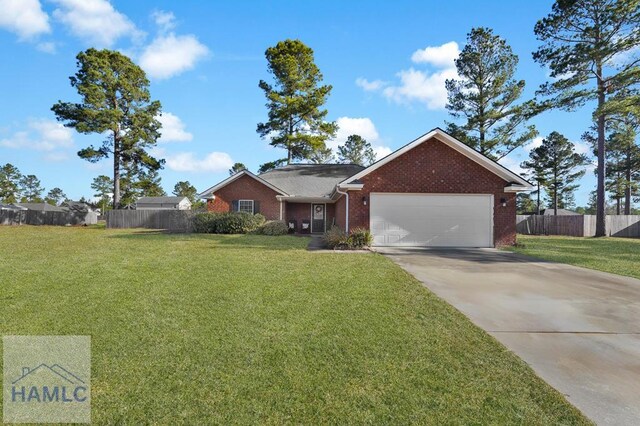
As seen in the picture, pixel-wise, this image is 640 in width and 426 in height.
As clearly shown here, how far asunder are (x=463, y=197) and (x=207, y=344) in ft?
43.4

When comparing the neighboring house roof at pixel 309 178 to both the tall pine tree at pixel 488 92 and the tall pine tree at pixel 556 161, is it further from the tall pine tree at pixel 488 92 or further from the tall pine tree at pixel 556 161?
the tall pine tree at pixel 556 161

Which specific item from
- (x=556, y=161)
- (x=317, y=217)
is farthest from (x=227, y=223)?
(x=556, y=161)

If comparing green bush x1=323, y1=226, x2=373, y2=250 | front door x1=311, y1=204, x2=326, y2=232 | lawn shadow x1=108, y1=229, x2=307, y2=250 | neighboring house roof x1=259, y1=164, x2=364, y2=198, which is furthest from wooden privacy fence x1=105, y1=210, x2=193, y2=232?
green bush x1=323, y1=226, x2=373, y2=250

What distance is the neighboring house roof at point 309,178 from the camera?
22031 millimetres

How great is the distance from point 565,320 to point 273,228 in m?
15.5

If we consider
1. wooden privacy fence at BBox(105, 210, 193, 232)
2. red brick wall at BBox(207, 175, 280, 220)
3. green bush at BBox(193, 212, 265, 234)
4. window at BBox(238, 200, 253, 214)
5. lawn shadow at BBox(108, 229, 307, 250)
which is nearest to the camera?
lawn shadow at BBox(108, 229, 307, 250)

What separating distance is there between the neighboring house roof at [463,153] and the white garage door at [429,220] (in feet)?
4.05

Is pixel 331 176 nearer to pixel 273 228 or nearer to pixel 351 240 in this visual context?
pixel 273 228

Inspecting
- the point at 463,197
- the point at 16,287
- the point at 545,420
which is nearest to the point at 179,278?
the point at 16,287

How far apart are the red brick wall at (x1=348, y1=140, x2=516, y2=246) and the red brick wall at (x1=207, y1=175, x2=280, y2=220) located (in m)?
8.31

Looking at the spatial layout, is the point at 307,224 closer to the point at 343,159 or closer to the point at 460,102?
the point at 460,102

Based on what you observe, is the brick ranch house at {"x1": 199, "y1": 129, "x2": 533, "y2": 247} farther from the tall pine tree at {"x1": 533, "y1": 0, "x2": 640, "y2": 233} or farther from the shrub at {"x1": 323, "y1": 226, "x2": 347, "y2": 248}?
the tall pine tree at {"x1": 533, "y1": 0, "x2": 640, "y2": 233}

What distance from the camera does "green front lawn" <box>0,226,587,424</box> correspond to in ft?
8.93

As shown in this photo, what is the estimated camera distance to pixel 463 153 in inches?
574
